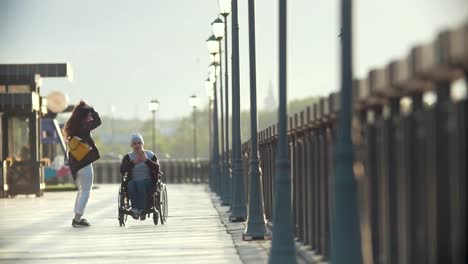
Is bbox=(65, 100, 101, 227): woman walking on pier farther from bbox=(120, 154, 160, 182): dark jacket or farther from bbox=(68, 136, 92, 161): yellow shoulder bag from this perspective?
bbox=(120, 154, 160, 182): dark jacket

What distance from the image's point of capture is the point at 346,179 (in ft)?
31.2

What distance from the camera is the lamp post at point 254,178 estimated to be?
17.2 m

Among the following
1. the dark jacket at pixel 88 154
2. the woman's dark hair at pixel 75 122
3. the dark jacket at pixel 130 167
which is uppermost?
the woman's dark hair at pixel 75 122

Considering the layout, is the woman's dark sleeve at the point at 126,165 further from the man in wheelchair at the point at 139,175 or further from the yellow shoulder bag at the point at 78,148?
the yellow shoulder bag at the point at 78,148

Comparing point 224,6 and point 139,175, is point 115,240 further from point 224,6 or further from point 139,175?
point 224,6

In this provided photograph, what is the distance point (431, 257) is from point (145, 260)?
7053mm

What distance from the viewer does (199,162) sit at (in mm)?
78688

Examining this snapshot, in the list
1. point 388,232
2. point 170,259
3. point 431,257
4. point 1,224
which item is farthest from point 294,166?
point 1,224

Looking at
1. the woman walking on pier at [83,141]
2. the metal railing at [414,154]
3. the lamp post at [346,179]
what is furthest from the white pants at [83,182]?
the lamp post at [346,179]

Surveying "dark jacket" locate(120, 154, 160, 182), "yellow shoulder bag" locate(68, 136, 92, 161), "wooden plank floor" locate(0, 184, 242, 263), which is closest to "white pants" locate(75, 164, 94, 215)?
"yellow shoulder bag" locate(68, 136, 92, 161)

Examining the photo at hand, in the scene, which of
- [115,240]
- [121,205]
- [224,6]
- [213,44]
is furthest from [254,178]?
[213,44]

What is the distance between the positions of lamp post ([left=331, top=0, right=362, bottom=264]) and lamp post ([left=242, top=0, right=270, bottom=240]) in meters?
7.54

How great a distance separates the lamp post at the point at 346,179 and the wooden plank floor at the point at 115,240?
409 cm

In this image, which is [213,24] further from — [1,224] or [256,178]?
[256,178]
